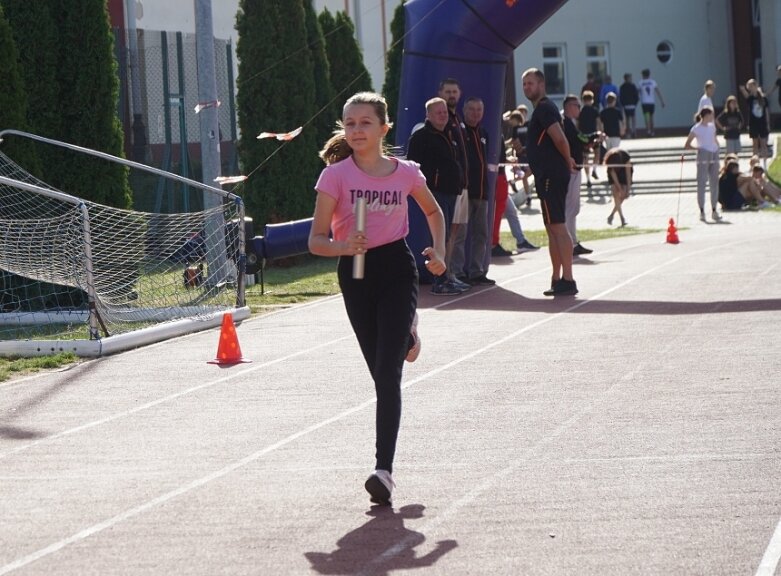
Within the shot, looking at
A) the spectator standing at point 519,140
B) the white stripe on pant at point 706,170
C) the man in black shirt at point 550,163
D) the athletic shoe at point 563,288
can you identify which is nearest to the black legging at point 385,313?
the man in black shirt at point 550,163

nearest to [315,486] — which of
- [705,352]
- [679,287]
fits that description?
[705,352]

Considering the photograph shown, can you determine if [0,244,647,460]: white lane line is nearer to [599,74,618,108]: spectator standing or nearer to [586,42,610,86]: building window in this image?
[599,74,618,108]: spectator standing

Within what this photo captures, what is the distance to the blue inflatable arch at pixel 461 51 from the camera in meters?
16.1

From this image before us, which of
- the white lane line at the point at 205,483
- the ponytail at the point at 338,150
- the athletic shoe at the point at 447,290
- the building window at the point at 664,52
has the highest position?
the building window at the point at 664,52

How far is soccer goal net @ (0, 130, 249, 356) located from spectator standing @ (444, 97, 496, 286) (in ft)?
8.20

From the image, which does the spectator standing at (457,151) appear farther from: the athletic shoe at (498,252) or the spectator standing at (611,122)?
the spectator standing at (611,122)

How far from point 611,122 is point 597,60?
15615 millimetres

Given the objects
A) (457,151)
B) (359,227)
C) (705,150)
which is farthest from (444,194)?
(705,150)

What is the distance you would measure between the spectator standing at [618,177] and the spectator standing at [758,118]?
25.7 feet

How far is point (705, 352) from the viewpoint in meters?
10.6

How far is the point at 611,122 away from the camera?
3447cm

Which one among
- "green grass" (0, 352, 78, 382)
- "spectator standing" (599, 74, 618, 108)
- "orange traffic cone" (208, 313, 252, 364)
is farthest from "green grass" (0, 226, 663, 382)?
"spectator standing" (599, 74, 618, 108)

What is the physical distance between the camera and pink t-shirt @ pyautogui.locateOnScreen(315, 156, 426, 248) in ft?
22.0

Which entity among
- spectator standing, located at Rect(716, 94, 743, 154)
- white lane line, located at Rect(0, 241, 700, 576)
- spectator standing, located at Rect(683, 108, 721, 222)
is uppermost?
spectator standing, located at Rect(716, 94, 743, 154)
